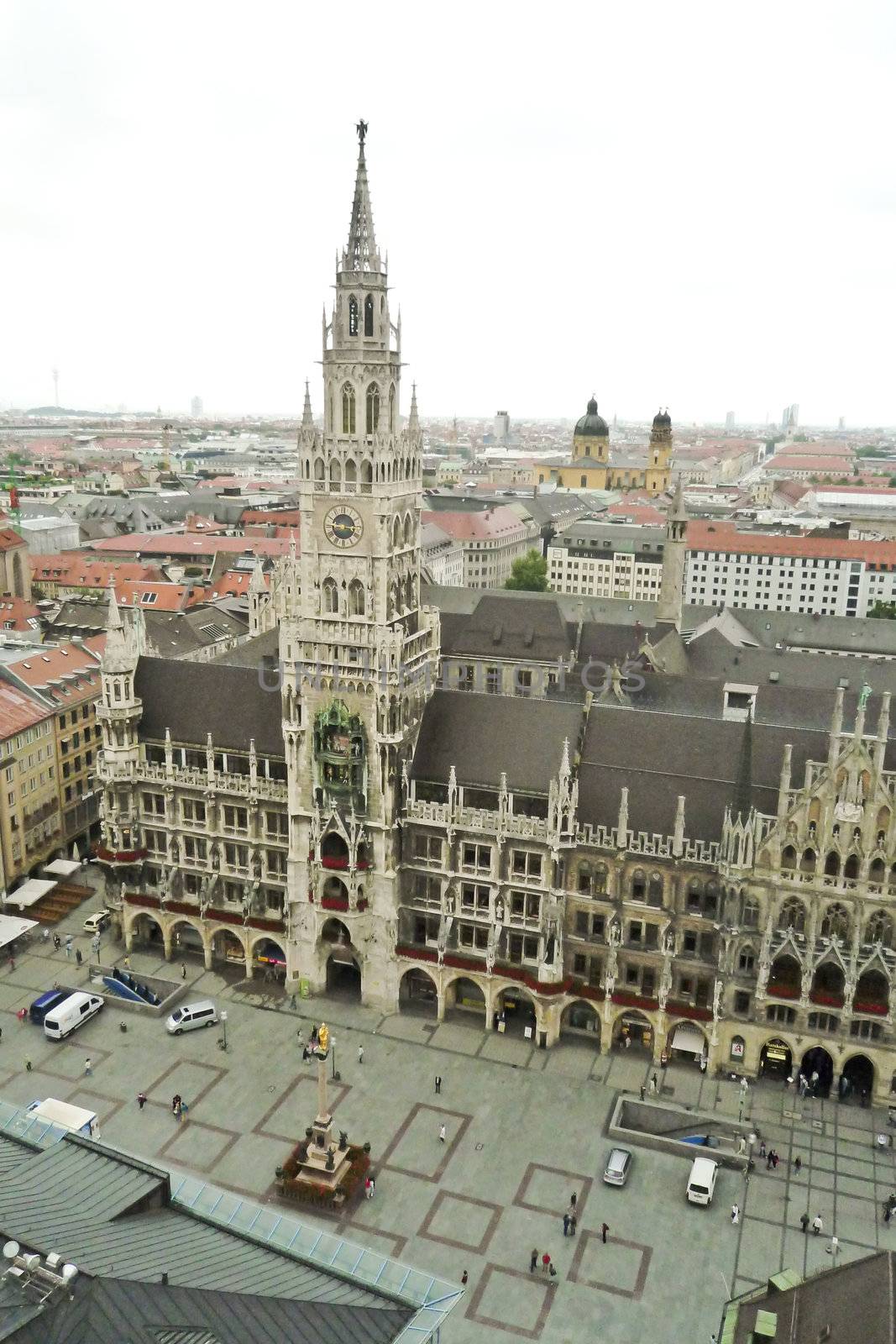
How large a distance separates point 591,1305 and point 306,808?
133 feet

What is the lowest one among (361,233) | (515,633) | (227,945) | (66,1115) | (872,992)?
(66,1115)

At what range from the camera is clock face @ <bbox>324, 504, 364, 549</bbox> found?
80.6m

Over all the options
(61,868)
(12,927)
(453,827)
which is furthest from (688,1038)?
(61,868)

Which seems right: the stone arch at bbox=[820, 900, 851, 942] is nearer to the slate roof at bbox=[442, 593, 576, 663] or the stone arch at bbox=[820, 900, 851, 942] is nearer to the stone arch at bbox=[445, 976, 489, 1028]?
the stone arch at bbox=[445, 976, 489, 1028]

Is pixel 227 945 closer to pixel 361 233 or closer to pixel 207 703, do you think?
pixel 207 703

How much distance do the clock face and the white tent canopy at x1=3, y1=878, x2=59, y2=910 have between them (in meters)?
46.1

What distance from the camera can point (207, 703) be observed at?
3706 inches

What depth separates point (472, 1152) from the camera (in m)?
71.9

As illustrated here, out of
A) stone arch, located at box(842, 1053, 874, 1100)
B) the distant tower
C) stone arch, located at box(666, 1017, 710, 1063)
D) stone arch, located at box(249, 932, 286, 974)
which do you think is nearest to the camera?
stone arch, located at box(842, 1053, 874, 1100)

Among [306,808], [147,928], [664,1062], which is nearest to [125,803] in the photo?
[147,928]

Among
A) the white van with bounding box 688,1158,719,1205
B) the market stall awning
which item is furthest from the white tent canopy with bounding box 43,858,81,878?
the white van with bounding box 688,1158,719,1205

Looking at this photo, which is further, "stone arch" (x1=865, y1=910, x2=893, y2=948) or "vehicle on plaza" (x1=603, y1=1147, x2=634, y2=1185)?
"stone arch" (x1=865, y1=910, x2=893, y2=948)

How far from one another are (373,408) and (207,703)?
30680mm

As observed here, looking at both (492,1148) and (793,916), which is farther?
(793,916)
